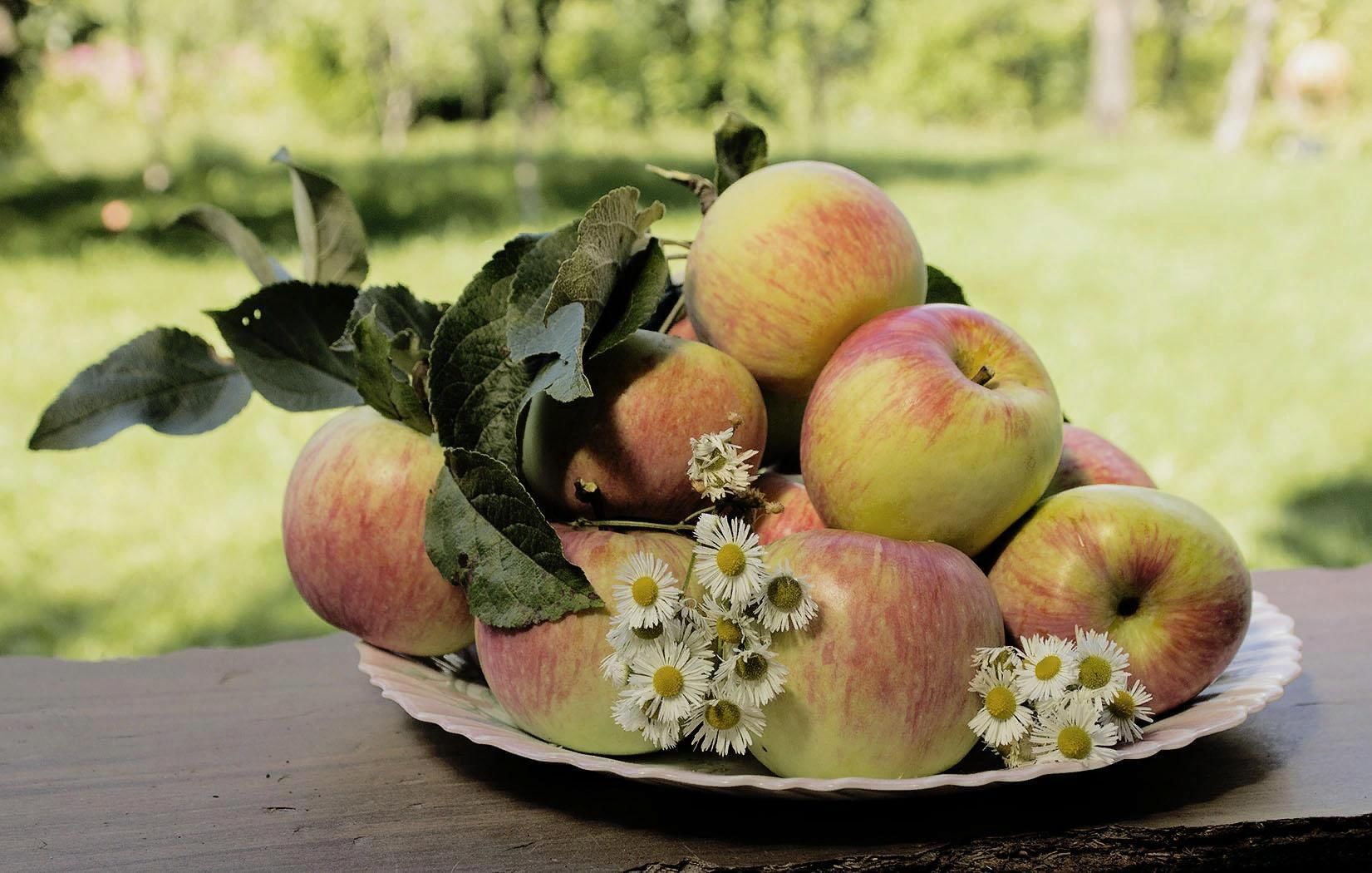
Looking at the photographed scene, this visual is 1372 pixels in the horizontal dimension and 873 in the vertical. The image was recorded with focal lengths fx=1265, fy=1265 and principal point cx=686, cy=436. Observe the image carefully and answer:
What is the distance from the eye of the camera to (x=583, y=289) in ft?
2.66

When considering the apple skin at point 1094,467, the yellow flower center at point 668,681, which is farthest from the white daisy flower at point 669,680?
the apple skin at point 1094,467

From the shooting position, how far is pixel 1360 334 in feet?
12.5

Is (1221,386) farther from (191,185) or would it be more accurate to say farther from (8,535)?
(191,185)

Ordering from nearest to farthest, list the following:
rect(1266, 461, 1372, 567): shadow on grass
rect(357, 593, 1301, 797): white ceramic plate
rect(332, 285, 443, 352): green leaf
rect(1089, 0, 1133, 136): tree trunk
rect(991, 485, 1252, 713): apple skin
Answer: rect(357, 593, 1301, 797): white ceramic plate < rect(991, 485, 1252, 713): apple skin < rect(332, 285, 443, 352): green leaf < rect(1266, 461, 1372, 567): shadow on grass < rect(1089, 0, 1133, 136): tree trunk

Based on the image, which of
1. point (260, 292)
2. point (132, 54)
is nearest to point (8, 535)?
point (260, 292)

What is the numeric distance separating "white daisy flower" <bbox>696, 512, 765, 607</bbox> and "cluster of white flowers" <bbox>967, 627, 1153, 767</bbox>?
0.14 m

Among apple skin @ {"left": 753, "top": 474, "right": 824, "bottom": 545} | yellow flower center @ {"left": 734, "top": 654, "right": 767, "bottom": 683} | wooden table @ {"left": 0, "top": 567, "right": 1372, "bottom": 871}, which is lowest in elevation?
wooden table @ {"left": 0, "top": 567, "right": 1372, "bottom": 871}

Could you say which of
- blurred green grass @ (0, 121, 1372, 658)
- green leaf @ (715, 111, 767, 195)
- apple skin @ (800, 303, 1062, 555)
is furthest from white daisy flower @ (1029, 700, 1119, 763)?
blurred green grass @ (0, 121, 1372, 658)

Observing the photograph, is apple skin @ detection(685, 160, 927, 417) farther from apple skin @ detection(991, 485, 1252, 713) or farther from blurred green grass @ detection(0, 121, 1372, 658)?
blurred green grass @ detection(0, 121, 1372, 658)

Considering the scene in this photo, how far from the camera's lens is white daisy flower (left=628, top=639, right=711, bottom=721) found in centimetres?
72

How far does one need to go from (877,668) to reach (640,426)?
22 centimetres

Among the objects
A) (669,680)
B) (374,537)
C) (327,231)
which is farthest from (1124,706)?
(327,231)

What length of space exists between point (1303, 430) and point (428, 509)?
2.80 meters

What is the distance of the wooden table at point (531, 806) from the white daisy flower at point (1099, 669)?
2.9 inches
